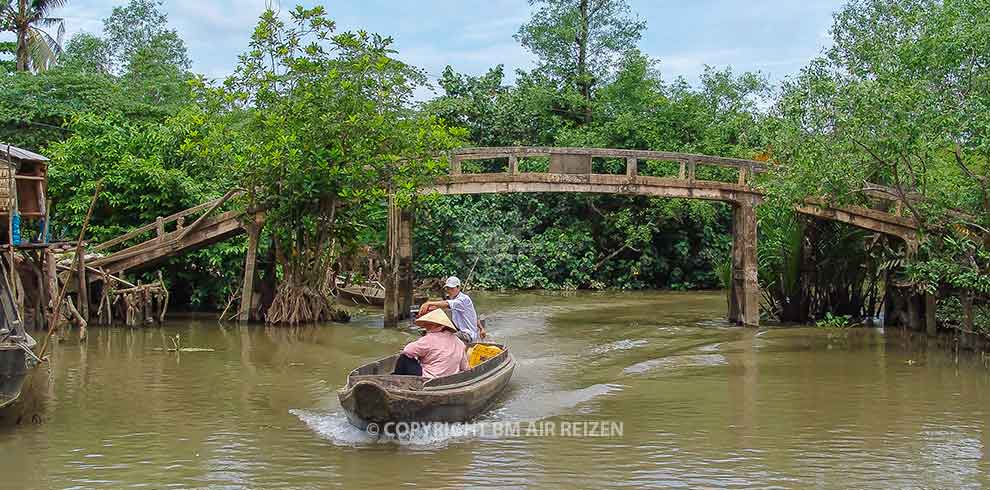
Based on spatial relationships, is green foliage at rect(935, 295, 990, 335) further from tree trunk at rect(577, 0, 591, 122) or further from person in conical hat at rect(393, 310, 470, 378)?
tree trunk at rect(577, 0, 591, 122)

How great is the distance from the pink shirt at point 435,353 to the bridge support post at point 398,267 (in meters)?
9.97

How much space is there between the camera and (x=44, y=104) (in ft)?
87.3

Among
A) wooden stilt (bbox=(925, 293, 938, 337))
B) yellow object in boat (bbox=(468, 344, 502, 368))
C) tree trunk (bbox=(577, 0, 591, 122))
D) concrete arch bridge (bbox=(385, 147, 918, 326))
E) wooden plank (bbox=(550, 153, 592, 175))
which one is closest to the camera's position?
yellow object in boat (bbox=(468, 344, 502, 368))

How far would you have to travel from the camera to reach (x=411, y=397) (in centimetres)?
1030

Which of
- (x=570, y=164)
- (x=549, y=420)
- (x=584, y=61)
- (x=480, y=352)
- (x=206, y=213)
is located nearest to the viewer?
(x=549, y=420)

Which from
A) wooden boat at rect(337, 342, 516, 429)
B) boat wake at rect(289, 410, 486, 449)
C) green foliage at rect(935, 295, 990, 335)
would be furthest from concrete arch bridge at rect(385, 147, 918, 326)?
boat wake at rect(289, 410, 486, 449)

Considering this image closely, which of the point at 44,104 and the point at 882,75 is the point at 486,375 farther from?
the point at 44,104

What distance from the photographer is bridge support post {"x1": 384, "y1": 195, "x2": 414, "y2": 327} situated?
70.0 feet

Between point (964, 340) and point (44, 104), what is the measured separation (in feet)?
74.8

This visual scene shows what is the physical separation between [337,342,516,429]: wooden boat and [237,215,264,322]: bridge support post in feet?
32.9

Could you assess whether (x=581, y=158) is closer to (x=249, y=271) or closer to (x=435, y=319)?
(x=249, y=271)

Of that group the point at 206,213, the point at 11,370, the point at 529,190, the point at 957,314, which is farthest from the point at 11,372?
the point at 957,314

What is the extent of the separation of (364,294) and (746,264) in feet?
32.3

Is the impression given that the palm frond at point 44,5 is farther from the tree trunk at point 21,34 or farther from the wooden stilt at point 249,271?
the wooden stilt at point 249,271
